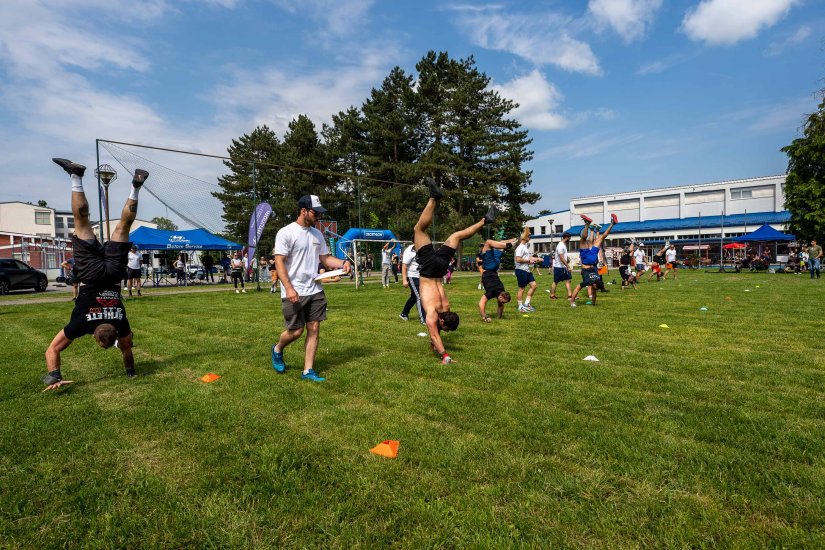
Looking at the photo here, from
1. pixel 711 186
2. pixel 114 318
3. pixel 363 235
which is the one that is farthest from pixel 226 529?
pixel 711 186

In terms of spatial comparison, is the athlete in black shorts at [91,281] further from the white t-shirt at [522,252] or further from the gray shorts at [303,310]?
the white t-shirt at [522,252]

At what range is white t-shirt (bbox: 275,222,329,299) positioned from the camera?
529 centimetres

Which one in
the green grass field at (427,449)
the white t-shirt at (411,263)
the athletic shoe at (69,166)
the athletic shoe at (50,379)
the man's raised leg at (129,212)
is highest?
the athletic shoe at (69,166)

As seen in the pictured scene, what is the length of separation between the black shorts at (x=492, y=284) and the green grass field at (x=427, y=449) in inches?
109

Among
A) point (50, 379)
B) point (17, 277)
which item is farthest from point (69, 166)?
point (17, 277)

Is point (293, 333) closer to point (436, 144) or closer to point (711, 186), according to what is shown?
point (436, 144)

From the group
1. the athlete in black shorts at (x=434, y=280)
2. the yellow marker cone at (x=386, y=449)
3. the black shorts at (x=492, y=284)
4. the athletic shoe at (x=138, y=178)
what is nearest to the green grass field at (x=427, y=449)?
the yellow marker cone at (x=386, y=449)

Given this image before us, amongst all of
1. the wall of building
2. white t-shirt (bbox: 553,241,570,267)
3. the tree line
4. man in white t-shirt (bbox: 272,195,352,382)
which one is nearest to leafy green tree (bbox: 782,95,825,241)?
the tree line

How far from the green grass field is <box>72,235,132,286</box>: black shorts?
1231 mm

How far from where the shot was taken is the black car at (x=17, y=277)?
20938mm

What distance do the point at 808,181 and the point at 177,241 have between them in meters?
41.0

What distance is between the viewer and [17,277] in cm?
2147

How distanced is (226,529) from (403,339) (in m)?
5.38

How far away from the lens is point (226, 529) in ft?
7.98
